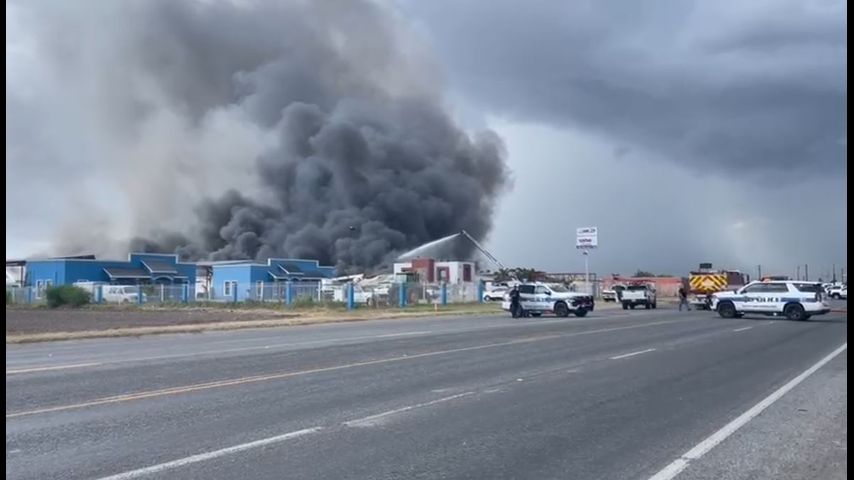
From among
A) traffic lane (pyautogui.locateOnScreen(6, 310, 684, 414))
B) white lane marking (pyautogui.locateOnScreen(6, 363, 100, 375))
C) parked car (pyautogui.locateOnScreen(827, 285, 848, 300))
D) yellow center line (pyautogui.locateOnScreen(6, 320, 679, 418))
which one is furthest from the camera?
parked car (pyautogui.locateOnScreen(827, 285, 848, 300))

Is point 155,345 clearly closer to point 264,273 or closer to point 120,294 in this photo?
point 120,294

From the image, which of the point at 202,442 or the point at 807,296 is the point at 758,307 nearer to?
the point at 807,296

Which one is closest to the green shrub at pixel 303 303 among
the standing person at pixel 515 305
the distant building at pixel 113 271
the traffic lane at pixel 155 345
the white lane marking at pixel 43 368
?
the standing person at pixel 515 305

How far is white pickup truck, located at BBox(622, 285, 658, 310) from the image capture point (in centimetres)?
5769

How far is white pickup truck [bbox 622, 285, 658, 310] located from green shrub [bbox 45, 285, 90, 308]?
35001mm

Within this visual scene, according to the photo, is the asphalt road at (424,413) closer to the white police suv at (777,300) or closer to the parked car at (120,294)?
the white police suv at (777,300)

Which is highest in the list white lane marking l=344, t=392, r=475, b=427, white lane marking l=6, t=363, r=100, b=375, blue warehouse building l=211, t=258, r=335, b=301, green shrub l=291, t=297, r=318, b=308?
blue warehouse building l=211, t=258, r=335, b=301

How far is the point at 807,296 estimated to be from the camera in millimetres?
37062

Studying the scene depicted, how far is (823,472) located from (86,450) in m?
6.67

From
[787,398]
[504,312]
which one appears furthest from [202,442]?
[504,312]

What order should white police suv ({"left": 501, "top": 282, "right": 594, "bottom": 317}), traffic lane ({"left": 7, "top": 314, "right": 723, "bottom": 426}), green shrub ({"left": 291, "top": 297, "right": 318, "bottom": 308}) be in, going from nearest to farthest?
traffic lane ({"left": 7, "top": 314, "right": 723, "bottom": 426}) < white police suv ({"left": 501, "top": 282, "right": 594, "bottom": 317}) < green shrub ({"left": 291, "top": 297, "right": 318, "bottom": 308})

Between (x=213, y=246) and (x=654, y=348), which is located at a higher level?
(x=213, y=246)

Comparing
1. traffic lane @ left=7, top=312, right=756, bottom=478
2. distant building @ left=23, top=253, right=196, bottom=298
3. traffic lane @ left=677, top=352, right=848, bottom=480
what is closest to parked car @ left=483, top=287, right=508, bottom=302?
distant building @ left=23, top=253, right=196, bottom=298

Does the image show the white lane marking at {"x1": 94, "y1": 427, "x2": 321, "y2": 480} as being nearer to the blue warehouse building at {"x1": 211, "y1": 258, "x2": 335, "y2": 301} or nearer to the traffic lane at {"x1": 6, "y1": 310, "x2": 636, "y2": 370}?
the traffic lane at {"x1": 6, "y1": 310, "x2": 636, "y2": 370}
